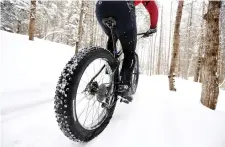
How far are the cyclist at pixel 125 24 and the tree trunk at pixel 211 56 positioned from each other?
6.37 ft

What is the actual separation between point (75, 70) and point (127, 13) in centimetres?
103

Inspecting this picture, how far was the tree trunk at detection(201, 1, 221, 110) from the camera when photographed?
181 inches

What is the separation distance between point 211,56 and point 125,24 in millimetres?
2612

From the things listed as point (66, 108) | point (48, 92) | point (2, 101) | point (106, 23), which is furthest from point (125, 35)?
point (48, 92)

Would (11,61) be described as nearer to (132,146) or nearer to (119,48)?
(119,48)

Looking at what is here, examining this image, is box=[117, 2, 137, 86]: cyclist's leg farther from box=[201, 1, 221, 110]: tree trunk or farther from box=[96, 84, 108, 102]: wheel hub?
box=[201, 1, 221, 110]: tree trunk

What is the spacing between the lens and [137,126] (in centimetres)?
270

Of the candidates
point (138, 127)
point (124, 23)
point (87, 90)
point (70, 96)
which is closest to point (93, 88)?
point (87, 90)

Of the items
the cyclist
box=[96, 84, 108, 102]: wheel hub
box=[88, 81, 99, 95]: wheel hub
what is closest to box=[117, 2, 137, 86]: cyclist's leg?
the cyclist

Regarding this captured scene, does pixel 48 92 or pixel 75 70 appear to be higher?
pixel 75 70

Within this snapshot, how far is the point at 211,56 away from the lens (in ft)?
15.2

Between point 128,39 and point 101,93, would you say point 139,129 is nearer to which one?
point 101,93

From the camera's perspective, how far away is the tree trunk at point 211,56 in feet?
15.1

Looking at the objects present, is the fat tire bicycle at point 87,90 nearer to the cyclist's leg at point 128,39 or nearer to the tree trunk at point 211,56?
the cyclist's leg at point 128,39
